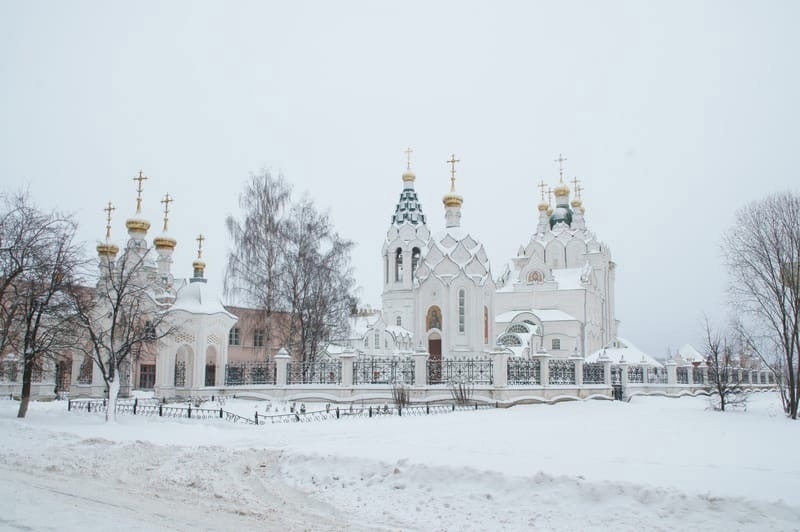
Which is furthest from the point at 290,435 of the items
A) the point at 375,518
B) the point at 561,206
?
the point at 561,206

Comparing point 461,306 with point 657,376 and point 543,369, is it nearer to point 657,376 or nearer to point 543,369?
point 543,369

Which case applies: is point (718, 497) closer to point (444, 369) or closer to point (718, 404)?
point (444, 369)

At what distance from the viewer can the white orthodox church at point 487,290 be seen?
29609 mm

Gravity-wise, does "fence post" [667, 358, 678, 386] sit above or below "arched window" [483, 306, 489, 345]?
below

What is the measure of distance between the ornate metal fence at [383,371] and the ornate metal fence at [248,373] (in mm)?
3870

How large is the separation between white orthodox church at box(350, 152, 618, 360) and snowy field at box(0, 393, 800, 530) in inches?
592

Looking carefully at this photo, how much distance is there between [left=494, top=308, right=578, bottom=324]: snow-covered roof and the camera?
47312 millimetres

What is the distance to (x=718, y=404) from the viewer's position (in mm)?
27062

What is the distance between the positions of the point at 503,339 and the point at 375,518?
36477mm

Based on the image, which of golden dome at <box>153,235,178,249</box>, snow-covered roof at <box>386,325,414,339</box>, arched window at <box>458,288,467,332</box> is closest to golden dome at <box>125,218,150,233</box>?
golden dome at <box>153,235,178,249</box>

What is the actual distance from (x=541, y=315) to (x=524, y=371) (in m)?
25.2

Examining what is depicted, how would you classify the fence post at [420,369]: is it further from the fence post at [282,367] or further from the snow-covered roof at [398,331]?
the snow-covered roof at [398,331]

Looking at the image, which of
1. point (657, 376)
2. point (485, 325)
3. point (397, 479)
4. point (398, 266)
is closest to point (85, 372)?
point (485, 325)

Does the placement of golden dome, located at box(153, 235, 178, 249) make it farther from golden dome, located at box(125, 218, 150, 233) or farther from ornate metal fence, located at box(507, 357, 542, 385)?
ornate metal fence, located at box(507, 357, 542, 385)
